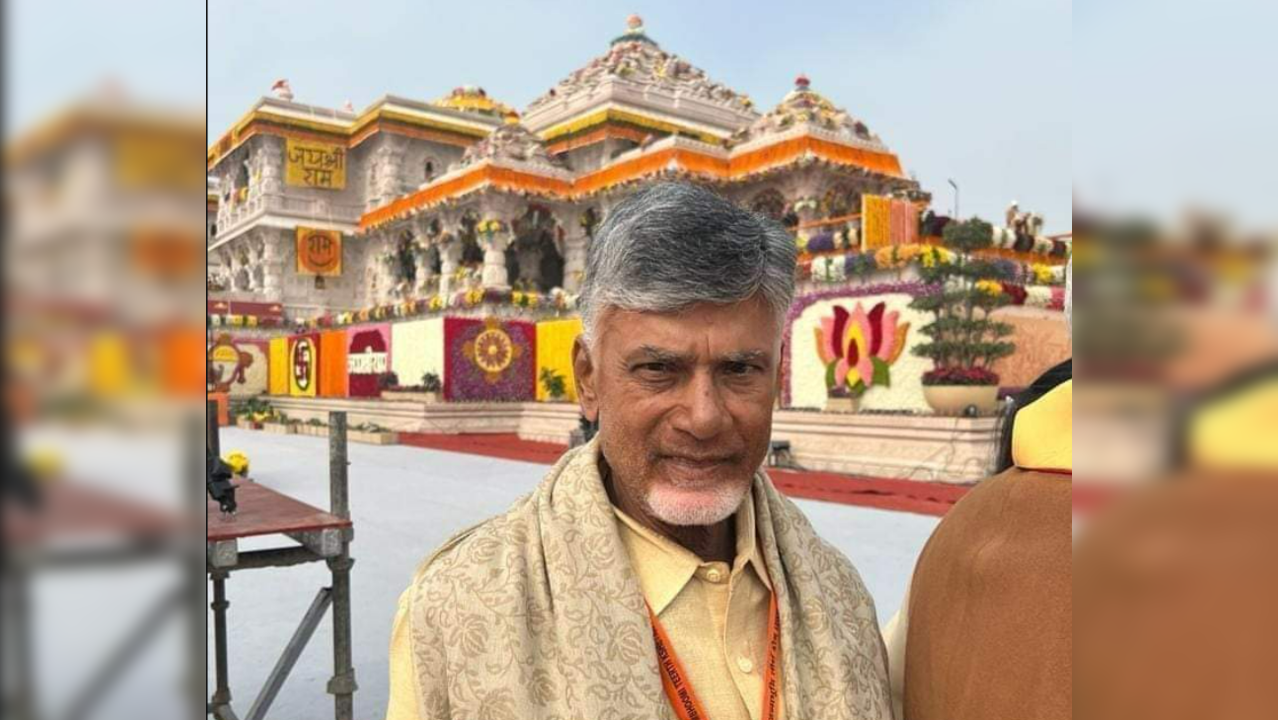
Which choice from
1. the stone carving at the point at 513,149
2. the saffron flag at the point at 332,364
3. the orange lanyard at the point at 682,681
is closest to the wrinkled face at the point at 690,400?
the orange lanyard at the point at 682,681

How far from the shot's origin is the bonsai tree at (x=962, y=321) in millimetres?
8316

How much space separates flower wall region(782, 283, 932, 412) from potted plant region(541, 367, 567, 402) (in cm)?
498

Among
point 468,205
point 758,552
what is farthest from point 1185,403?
point 468,205

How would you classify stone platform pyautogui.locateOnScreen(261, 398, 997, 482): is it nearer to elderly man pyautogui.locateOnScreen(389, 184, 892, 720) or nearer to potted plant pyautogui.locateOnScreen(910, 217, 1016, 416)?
potted plant pyautogui.locateOnScreen(910, 217, 1016, 416)

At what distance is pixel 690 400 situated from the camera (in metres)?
1.13

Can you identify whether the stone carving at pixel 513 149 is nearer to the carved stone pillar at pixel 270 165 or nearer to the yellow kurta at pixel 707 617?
the carved stone pillar at pixel 270 165

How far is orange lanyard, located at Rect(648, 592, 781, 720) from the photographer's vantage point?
3.63 feet

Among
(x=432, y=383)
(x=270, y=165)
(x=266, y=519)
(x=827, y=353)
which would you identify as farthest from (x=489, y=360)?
(x=270, y=165)

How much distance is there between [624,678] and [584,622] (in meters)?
0.08

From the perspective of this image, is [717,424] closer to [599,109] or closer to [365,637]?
[365,637]

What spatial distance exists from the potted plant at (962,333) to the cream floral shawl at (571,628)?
751 centimetres

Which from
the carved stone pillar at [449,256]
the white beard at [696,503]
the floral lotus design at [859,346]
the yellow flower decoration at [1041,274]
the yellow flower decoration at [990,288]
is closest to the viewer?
the white beard at [696,503]

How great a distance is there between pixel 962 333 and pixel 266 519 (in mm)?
7138

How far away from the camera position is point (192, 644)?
42 cm
